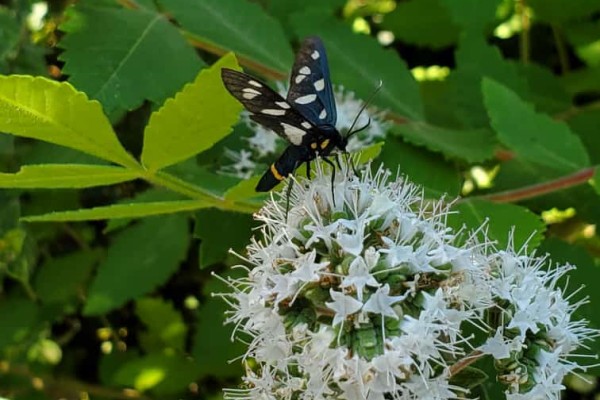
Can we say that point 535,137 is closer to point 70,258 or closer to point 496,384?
point 496,384

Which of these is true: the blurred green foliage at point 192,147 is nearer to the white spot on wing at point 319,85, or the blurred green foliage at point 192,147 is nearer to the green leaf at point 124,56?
the green leaf at point 124,56

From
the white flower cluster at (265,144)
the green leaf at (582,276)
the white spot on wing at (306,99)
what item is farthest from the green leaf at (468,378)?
the white flower cluster at (265,144)

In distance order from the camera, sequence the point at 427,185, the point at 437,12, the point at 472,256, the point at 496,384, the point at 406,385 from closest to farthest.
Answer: the point at 406,385
the point at 472,256
the point at 496,384
the point at 427,185
the point at 437,12

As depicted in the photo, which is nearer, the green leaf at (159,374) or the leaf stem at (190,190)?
the leaf stem at (190,190)

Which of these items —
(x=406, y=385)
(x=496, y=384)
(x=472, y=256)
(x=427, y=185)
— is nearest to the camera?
(x=406, y=385)

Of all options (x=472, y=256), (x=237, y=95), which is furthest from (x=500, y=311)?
(x=237, y=95)

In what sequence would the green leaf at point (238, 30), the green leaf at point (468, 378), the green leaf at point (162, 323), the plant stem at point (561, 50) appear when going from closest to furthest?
the green leaf at point (468, 378), the green leaf at point (238, 30), the green leaf at point (162, 323), the plant stem at point (561, 50)
